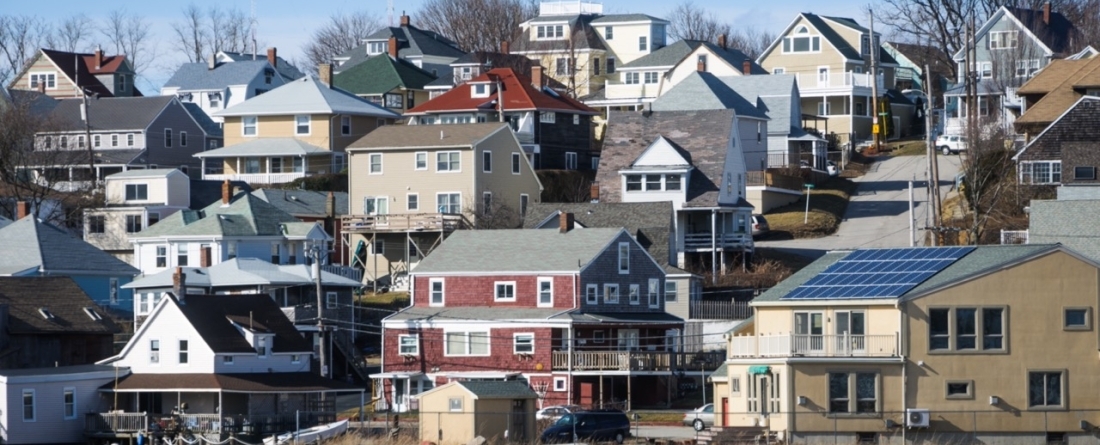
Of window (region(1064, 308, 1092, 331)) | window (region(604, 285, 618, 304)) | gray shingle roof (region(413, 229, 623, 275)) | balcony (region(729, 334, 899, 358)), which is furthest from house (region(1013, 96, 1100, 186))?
balcony (region(729, 334, 899, 358))

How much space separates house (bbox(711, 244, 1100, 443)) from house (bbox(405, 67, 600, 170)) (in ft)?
163

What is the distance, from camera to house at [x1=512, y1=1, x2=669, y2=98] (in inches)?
5600

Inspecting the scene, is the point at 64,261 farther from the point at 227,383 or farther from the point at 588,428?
the point at 588,428

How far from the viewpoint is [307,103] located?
11194 cm

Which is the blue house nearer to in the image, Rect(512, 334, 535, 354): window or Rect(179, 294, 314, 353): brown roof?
Rect(179, 294, 314, 353): brown roof

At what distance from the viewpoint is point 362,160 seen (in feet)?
321

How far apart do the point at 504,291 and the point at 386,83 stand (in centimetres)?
5357

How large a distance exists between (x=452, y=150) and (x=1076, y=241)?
36.1 metres

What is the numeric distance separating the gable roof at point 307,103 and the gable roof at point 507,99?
3716mm

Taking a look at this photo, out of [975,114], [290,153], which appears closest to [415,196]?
[290,153]

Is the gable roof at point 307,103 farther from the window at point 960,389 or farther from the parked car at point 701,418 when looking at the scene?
the window at point 960,389

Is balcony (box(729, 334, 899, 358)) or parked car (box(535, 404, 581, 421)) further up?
balcony (box(729, 334, 899, 358))

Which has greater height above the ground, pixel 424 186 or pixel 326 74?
pixel 326 74

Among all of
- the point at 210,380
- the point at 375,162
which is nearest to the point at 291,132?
the point at 375,162
